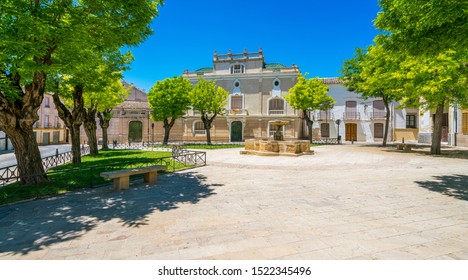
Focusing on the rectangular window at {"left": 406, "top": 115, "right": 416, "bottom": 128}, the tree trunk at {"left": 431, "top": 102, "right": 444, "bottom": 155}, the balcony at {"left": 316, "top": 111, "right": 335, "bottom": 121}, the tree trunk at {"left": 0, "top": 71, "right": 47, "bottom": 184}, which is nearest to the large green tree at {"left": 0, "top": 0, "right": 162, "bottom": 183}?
the tree trunk at {"left": 0, "top": 71, "right": 47, "bottom": 184}

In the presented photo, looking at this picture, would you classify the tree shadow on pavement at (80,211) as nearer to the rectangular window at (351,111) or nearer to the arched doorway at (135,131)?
the arched doorway at (135,131)

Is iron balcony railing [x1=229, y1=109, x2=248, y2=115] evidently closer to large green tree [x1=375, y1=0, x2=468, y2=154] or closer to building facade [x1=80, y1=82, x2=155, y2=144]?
building facade [x1=80, y1=82, x2=155, y2=144]

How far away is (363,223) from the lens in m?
4.43

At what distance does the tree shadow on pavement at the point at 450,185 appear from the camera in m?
6.54

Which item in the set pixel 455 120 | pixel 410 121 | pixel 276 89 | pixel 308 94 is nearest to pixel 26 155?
pixel 308 94

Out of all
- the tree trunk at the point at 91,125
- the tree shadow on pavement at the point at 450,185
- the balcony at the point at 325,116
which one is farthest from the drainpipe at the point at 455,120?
the tree trunk at the point at 91,125

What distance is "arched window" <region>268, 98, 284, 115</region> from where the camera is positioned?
34500mm

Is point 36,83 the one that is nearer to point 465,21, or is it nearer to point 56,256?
point 56,256

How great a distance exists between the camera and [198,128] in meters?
36.2

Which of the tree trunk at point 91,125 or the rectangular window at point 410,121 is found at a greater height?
the rectangular window at point 410,121

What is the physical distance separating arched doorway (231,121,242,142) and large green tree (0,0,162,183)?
27256 mm

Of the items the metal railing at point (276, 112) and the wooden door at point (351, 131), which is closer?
the metal railing at point (276, 112)

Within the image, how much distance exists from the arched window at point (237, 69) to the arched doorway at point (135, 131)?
665 inches

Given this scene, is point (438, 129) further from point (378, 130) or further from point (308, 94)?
point (378, 130)
